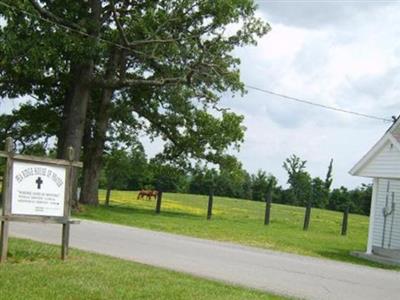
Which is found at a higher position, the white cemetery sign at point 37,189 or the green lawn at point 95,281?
the white cemetery sign at point 37,189

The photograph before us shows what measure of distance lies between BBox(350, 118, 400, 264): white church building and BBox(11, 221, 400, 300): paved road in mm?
6039

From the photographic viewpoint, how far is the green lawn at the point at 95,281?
872cm

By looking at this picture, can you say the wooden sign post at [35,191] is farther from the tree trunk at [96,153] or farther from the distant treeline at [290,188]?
the distant treeline at [290,188]

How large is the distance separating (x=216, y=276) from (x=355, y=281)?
2971 mm

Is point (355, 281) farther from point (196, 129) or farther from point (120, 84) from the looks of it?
point (196, 129)

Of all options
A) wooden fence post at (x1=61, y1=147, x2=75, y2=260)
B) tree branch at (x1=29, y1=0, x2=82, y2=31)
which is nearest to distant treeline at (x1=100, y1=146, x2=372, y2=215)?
tree branch at (x1=29, y1=0, x2=82, y2=31)

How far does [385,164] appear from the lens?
2202 cm

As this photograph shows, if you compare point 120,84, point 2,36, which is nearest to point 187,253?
point 2,36

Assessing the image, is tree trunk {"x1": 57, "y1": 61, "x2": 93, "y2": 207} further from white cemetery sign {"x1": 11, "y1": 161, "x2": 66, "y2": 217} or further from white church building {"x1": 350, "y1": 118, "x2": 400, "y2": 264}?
white cemetery sign {"x1": 11, "y1": 161, "x2": 66, "y2": 217}

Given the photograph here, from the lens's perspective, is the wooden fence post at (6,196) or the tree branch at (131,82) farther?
the tree branch at (131,82)

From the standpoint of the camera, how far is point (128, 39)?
98.8 feet

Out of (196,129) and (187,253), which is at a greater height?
(196,129)

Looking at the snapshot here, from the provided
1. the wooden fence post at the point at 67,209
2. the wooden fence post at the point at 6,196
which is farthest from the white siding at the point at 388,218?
the wooden fence post at the point at 6,196

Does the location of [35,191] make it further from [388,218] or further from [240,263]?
[388,218]
